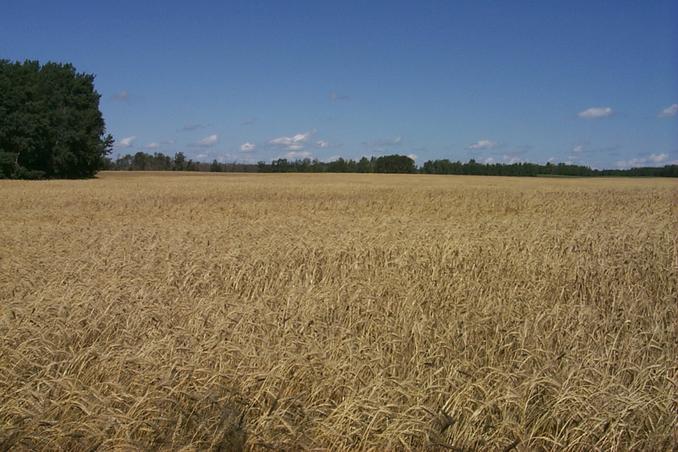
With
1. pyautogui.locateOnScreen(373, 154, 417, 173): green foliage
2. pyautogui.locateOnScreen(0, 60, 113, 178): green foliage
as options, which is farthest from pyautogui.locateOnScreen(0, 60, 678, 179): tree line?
pyautogui.locateOnScreen(373, 154, 417, 173): green foliage

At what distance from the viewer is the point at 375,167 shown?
113 metres

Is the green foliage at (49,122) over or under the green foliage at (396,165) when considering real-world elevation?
over

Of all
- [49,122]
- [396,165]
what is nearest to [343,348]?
[49,122]

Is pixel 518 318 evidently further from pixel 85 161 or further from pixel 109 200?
pixel 85 161

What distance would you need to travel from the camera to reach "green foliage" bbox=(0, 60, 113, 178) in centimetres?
4966

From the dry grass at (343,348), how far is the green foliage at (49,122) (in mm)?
49410

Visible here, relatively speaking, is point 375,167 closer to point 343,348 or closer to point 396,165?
point 396,165

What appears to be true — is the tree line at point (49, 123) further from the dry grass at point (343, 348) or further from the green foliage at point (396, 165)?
the green foliage at point (396, 165)

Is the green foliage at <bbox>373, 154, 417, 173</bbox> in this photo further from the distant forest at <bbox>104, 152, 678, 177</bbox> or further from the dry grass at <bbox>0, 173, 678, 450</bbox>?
the dry grass at <bbox>0, 173, 678, 450</bbox>

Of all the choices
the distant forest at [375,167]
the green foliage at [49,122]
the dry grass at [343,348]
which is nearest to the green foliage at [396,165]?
the distant forest at [375,167]

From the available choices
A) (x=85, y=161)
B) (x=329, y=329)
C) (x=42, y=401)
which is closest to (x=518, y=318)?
(x=329, y=329)

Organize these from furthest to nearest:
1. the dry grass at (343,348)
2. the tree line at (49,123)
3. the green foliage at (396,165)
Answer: the green foliage at (396,165) → the tree line at (49,123) → the dry grass at (343,348)

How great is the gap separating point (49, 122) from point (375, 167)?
71052 millimetres

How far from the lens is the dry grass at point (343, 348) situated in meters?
3.23
